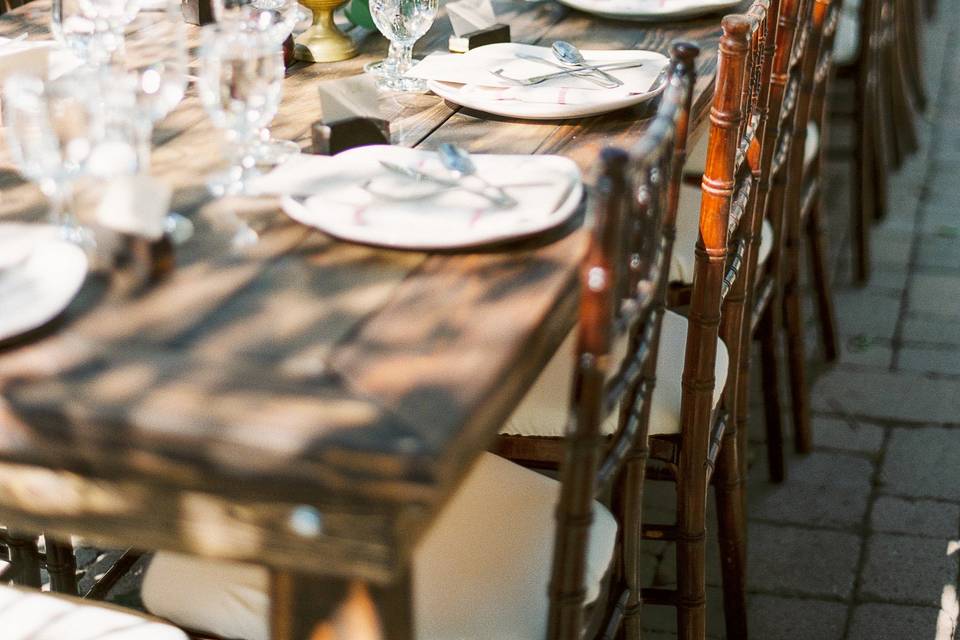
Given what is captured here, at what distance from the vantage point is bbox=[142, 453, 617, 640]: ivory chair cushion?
121 centimetres

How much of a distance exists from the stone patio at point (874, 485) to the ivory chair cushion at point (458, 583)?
2.45 feet

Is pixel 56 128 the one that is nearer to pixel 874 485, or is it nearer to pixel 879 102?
pixel 874 485

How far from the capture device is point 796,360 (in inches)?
94.8

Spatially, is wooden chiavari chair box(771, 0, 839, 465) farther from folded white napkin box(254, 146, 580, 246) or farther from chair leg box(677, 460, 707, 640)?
folded white napkin box(254, 146, 580, 246)

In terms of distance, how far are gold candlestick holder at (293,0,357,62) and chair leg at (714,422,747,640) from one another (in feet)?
2.91

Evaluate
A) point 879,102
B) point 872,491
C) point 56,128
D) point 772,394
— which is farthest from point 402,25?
point 879,102

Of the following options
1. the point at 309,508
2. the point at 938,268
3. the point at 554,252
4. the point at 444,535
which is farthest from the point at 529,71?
the point at 938,268

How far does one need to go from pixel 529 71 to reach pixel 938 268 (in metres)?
1.93

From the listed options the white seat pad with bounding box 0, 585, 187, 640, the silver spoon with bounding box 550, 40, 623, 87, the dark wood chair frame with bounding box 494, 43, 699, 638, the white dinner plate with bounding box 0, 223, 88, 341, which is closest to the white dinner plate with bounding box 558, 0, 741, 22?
the silver spoon with bounding box 550, 40, 623, 87

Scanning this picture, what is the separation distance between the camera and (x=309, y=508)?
0.93 m

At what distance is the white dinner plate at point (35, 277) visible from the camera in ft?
3.34

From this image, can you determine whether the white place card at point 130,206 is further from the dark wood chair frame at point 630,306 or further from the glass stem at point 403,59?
the glass stem at point 403,59

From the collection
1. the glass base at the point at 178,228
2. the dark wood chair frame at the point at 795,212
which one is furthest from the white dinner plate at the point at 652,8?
the glass base at the point at 178,228

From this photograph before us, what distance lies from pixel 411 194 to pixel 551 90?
443 millimetres
